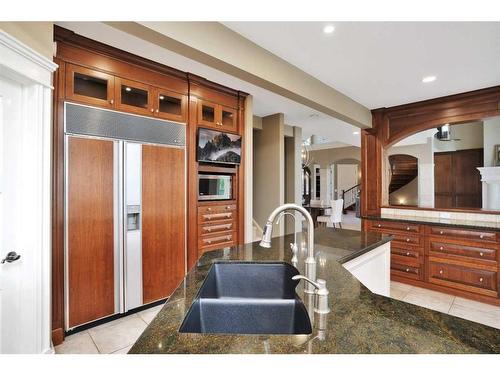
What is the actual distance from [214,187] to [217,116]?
915 millimetres

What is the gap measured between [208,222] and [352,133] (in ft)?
14.4

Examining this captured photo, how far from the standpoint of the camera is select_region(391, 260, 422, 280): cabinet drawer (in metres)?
3.26

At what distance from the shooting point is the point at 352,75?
8.82 ft

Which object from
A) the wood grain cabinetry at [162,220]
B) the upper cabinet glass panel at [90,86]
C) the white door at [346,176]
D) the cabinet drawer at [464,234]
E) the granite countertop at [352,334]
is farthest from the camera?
the white door at [346,176]

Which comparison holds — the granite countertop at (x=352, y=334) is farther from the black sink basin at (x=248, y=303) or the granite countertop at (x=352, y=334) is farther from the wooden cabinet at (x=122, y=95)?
the wooden cabinet at (x=122, y=95)

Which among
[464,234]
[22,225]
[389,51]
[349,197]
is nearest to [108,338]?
[22,225]

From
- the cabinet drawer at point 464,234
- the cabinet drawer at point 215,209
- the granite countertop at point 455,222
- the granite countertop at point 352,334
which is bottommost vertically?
the cabinet drawer at point 464,234

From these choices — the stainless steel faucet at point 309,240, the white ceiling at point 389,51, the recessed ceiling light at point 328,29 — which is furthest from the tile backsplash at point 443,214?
the stainless steel faucet at point 309,240

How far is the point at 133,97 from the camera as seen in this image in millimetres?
2559

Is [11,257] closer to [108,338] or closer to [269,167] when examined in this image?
[108,338]

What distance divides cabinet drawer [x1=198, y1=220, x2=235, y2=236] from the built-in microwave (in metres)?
0.34

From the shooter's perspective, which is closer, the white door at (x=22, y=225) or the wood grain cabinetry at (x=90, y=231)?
the white door at (x=22, y=225)

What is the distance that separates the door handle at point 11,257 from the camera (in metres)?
1.45
